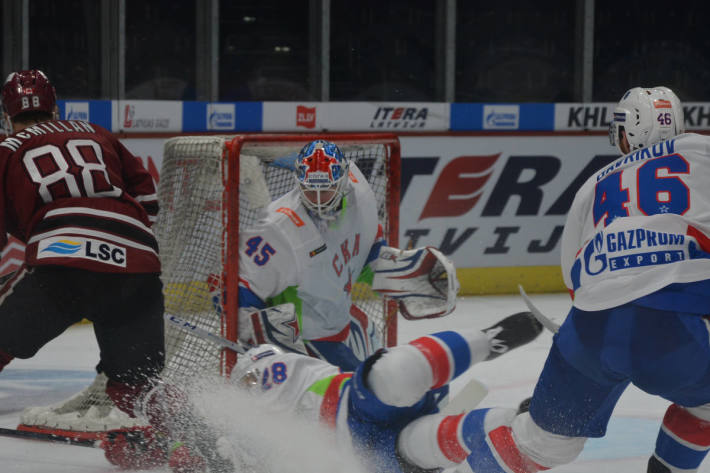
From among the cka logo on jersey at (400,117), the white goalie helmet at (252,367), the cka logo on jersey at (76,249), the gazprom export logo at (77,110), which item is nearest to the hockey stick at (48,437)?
the cka logo on jersey at (76,249)

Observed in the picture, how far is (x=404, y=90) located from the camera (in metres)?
6.04

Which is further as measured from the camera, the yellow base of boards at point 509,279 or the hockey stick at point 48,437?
the yellow base of boards at point 509,279

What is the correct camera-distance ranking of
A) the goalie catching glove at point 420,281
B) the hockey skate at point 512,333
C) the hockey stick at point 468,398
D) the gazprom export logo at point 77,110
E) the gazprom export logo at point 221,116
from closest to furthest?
the hockey skate at point 512,333 → the hockey stick at point 468,398 → the goalie catching glove at point 420,281 → the gazprom export logo at point 77,110 → the gazprom export logo at point 221,116

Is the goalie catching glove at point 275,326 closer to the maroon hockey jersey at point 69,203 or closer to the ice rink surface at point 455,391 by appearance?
the maroon hockey jersey at point 69,203

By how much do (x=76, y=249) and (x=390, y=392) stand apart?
1028 mm

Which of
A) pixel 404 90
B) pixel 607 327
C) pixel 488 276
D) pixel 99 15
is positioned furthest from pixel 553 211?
pixel 607 327

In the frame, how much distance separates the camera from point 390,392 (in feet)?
6.56

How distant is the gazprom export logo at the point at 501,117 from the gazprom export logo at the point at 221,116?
4.46 feet

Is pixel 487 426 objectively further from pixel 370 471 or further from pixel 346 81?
pixel 346 81

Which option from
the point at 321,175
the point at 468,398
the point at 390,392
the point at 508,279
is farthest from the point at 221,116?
the point at 390,392

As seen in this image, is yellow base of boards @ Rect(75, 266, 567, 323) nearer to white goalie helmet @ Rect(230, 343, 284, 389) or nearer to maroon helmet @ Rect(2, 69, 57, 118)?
maroon helmet @ Rect(2, 69, 57, 118)

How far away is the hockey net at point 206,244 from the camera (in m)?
2.95

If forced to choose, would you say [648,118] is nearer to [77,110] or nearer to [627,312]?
[627,312]

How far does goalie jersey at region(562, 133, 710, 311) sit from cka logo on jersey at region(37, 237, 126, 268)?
120 cm
